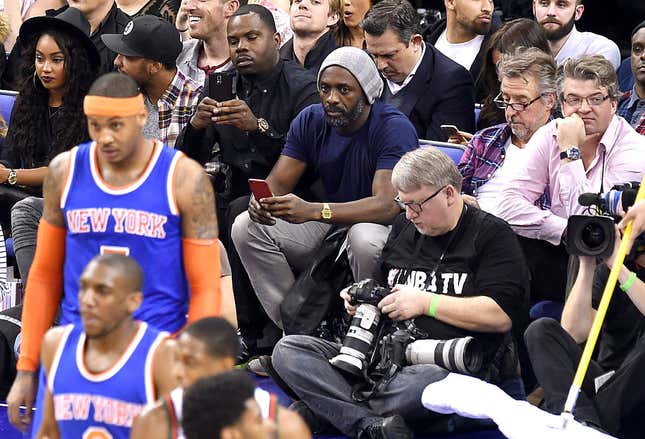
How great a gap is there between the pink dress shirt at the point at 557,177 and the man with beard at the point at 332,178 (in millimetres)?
565

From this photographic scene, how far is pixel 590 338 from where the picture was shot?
521 cm

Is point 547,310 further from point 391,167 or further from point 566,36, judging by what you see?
point 566,36

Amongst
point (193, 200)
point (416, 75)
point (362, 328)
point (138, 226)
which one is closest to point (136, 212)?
point (138, 226)

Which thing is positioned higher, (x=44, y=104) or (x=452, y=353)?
(x=44, y=104)

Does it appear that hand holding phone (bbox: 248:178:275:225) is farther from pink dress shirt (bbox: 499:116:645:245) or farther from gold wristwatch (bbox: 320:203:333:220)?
pink dress shirt (bbox: 499:116:645:245)

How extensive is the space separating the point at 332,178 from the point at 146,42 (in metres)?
1.37

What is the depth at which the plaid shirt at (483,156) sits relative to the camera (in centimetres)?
662

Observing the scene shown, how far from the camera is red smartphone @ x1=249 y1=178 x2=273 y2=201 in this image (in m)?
6.34

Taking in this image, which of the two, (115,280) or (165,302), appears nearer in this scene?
(115,280)

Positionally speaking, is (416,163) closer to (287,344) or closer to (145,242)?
(287,344)

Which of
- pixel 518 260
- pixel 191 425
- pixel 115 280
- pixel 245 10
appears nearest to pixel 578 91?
pixel 518 260

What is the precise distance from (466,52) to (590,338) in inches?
115

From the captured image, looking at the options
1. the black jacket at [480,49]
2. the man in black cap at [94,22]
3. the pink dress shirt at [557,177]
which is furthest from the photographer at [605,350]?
the man in black cap at [94,22]

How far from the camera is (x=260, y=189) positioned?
637 centimetres
